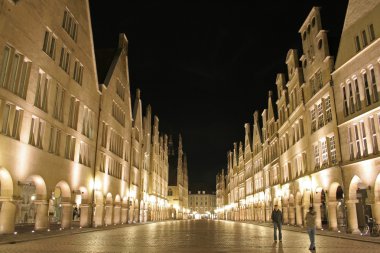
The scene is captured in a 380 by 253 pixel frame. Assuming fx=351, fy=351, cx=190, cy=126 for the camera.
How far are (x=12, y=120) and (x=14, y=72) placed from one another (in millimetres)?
3463

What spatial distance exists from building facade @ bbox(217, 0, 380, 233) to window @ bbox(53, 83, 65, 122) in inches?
1007

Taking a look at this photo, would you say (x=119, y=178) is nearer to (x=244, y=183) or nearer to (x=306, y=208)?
(x=306, y=208)

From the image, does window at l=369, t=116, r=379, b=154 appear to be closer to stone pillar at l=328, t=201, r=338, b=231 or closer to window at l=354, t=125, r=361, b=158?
window at l=354, t=125, r=361, b=158

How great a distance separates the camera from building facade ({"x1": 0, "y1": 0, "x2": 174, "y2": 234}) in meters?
24.1

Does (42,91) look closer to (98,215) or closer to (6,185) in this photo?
(6,185)

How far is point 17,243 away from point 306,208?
30.9 metres

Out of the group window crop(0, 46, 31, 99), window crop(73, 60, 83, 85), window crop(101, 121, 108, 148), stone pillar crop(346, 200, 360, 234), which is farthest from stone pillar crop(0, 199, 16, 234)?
stone pillar crop(346, 200, 360, 234)

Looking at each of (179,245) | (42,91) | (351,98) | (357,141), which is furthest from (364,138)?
(42,91)

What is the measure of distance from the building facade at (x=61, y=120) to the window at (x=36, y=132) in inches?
3.1

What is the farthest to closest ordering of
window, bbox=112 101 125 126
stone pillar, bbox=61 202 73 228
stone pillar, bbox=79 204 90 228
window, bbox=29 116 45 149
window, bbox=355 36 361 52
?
window, bbox=112 101 125 126 < stone pillar, bbox=79 204 90 228 < stone pillar, bbox=61 202 73 228 < window, bbox=355 36 361 52 < window, bbox=29 116 45 149

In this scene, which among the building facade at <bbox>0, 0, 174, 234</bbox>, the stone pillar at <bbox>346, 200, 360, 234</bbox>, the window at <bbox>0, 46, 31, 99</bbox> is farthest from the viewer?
the stone pillar at <bbox>346, 200, 360, 234</bbox>

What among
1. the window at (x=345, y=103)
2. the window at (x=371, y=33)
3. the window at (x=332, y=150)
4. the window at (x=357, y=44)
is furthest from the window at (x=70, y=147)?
the window at (x=371, y=33)

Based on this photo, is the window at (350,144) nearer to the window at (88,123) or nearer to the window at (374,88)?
the window at (374,88)

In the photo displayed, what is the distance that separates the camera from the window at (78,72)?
119 feet
